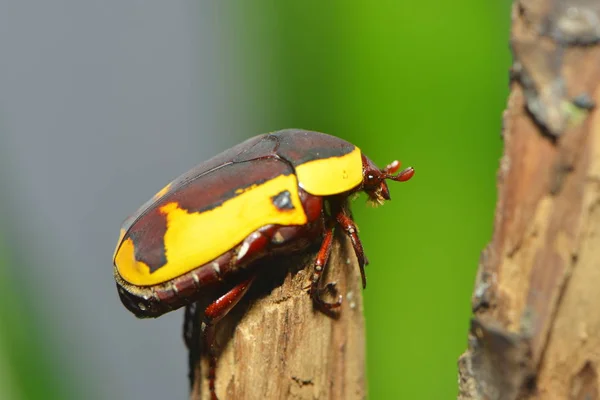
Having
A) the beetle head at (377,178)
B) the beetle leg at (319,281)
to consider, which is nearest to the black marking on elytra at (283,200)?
the beetle leg at (319,281)

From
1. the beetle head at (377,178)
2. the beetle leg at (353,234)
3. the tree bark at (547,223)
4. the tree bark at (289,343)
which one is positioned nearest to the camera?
the tree bark at (547,223)

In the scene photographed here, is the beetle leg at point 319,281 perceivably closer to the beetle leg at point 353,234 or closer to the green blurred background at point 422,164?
the beetle leg at point 353,234

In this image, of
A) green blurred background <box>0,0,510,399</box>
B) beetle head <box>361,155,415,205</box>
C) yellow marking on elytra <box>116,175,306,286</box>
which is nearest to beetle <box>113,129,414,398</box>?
yellow marking on elytra <box>116,175,306,286</box>

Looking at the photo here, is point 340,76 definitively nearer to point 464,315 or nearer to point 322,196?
point 464,315

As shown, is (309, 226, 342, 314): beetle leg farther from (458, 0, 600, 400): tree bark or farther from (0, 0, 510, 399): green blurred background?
(0, 0, 510, 399): green blurred background

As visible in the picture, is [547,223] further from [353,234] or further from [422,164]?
[422,164]
